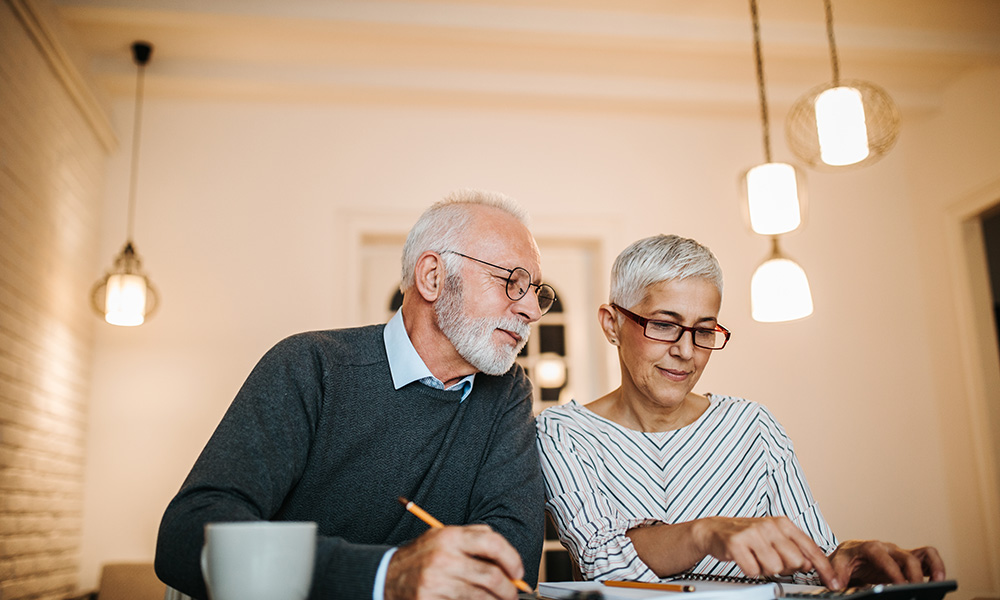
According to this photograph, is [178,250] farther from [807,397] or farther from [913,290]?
[913,290]

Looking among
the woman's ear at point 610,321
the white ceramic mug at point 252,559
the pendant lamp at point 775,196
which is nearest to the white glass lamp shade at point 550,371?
the pendant lamp at point 775,196

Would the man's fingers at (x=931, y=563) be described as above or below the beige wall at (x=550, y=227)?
below

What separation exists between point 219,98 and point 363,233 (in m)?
1.02

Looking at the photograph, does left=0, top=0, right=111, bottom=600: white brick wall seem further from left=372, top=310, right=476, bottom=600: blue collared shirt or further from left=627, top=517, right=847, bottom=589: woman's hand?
left=627, top=517, right=847, bottom=589: woman's hand

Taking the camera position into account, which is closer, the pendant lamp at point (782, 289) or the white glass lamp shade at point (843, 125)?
the white glass lamp shade at point (843, 125)

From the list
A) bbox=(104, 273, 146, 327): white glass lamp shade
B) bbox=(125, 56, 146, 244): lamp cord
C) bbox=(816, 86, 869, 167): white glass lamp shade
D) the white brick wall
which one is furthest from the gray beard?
bbox=(125, 56, 146, 244): lamp cord

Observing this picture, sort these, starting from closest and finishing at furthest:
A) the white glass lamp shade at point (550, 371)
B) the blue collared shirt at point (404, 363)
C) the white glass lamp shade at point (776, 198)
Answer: the blue collared shirt at point (404, 363) → the white glass lamp shade at point (776, 198) → the white glass lamp shade at point (550, 371)

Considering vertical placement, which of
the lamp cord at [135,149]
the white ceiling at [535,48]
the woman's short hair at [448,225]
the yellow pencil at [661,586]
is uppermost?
the white ceiling at [535,48]

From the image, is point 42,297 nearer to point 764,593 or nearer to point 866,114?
point 764,593

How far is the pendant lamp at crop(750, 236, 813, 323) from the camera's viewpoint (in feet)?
10.2

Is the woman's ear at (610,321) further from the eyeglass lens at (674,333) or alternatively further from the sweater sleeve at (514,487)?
the sweater sleeve at (514,487)

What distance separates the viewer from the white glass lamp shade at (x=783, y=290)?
3.10 meters

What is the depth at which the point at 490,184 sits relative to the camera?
4203 mm

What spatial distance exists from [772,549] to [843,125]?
6.20 feet
